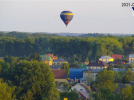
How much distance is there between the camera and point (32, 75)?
84.0 ft

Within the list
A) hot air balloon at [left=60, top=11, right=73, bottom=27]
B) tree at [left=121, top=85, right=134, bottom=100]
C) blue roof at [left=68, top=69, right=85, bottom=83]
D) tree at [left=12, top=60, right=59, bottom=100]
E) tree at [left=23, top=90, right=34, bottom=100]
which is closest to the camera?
tree at [left=121, top=85, right=134, bottom=100]

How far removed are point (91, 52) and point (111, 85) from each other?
41.1m

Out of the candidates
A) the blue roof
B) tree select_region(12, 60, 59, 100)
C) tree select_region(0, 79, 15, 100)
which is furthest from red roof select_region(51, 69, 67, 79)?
tree select_region(0, 79, 15, 100)

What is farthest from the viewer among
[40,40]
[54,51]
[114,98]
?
[40,40]

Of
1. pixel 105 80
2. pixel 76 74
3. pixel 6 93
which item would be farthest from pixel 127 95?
pixel 76 74

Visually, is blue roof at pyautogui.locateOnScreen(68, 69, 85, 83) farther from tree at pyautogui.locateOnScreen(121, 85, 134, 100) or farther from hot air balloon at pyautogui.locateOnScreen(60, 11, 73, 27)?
hot air balloon at pyautogui.locateOnScreen(60, 11, 73, 27)

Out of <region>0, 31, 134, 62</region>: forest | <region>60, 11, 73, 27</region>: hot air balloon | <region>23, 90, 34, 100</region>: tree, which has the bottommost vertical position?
<region>0, 31, 134, 62</region>: forest

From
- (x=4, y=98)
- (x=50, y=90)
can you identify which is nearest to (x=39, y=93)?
(x=50, y=90)

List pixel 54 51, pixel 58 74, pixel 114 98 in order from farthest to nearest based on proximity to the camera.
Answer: pixel 54 51, pixel 58 74, pixel 114 98

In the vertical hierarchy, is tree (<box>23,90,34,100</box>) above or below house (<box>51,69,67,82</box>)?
above

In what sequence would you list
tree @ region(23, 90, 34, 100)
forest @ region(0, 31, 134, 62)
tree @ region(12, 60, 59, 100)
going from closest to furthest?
tree @ region(23, 90, 34, 100) < tree @ region(12, 60, 59, 100) < forest @ region(0, 31, 134, 62)

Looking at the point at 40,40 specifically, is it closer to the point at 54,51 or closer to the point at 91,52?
the point at 54,51

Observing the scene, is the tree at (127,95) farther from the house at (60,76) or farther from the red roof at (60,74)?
the red roof at (60,74)

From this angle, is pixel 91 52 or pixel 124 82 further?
pixel 91 52
